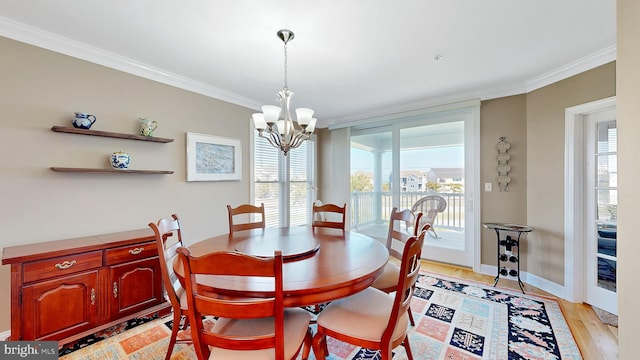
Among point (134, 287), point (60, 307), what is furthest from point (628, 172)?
point (60, 307)

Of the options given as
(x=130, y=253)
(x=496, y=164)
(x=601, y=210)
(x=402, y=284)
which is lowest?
(x=130, y=253)

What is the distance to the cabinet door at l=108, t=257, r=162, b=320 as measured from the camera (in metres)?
2.11

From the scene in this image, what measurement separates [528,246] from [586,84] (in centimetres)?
188

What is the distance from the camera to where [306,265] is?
152cm

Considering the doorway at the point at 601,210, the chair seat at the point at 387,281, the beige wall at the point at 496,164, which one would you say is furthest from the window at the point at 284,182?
the doorway at the point at 601,210

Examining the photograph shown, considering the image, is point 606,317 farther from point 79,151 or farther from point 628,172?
point 79,151

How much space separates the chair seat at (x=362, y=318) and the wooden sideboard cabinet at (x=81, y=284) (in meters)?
1.79

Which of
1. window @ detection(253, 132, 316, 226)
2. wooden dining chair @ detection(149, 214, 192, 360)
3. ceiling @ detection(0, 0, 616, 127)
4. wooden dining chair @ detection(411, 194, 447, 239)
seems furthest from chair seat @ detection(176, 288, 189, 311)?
wooden dining chair @ detection(411, 194, 447, 239)

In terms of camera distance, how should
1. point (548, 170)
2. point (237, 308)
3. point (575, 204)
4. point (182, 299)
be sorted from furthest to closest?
point (548, 170) < point (575, 204) < point (182, 299) < point (237, 308)

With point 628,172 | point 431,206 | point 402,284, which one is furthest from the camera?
point 431,206

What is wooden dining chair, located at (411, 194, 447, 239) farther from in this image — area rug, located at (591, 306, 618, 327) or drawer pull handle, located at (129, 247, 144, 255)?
drawer pull handle, located at (129, 247, 144, 255)

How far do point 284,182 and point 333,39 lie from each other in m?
2.62

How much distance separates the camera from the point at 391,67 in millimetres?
2648

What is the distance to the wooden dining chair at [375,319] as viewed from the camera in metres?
1.28
